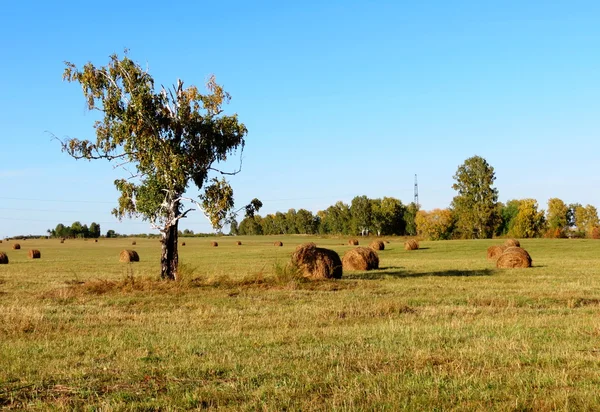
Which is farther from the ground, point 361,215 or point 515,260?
point 361,215

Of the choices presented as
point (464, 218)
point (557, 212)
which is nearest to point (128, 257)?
point (464, 218)

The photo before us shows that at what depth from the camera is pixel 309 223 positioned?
627 ft

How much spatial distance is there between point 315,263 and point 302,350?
16246 mm

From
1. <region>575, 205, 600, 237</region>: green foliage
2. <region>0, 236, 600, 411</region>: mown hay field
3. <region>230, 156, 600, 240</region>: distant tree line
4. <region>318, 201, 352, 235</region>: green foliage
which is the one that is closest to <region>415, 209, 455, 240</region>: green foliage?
<region>230, 156, 600, 240</region>: distant tree line

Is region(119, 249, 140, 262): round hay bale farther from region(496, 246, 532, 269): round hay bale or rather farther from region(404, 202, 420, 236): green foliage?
region(404, 202, 420, 236): green foliage

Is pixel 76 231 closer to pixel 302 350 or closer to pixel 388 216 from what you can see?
pixel 388 216

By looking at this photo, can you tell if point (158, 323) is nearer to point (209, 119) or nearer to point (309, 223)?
point (209, 119)

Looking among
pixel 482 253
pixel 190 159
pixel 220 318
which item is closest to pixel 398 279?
pixel 190 159

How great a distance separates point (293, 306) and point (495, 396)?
385 inches

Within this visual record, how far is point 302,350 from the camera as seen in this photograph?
34.8 feet

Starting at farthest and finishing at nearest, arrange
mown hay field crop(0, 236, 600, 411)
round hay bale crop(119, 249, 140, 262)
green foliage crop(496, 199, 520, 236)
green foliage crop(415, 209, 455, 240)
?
1. green foliage crop(496, 199, 520, 236)
2. green foliage crop(415, 209, 455, 240)
3. round hay bale crop(119, 249, 140, 262)
4. mown hay field crop(0, 236, 600, 411)

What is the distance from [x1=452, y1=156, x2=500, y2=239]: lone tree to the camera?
110 metres

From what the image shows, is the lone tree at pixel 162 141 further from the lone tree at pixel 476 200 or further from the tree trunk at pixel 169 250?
the lone tree at pixel 476 200

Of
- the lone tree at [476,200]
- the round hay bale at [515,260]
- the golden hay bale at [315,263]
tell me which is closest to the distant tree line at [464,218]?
the lone tree at [476,200]
